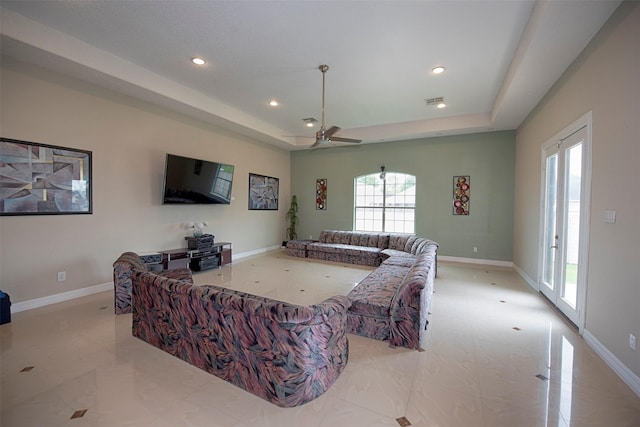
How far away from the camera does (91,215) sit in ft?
14.2

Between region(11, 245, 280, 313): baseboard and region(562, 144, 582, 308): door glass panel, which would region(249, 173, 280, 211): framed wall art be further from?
region(562, 144, 582, 308): door glass panel

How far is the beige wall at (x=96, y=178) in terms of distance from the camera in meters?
3.62

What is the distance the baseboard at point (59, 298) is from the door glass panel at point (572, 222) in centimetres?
691

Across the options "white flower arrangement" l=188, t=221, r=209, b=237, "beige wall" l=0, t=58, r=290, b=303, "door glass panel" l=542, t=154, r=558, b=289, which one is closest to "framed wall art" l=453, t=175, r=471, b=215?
"door glass panel" l=542, t=154, r=558, b=289

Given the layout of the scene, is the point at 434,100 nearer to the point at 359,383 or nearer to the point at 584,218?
the point at 584,218

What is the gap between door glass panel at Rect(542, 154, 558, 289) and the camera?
410 centimetres

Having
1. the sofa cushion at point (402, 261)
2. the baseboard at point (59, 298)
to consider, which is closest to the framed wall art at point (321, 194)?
the sofa cushion at point (402, 261)

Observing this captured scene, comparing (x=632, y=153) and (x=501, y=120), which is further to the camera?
(x=501, y=120)

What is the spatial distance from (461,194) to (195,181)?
6398mm

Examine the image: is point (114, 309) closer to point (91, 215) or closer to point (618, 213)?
point (91, 215)

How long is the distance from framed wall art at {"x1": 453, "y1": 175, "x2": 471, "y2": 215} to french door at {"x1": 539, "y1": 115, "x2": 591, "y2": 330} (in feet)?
7.88

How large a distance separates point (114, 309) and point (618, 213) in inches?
232

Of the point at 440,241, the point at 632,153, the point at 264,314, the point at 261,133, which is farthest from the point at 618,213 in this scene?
the point at 261,133

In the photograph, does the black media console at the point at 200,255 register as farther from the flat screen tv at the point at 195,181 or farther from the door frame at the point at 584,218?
the door frame at the point at 584,218
